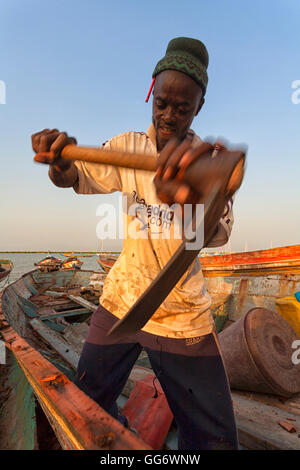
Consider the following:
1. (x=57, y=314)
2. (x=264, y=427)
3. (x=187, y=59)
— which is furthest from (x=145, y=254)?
(x=57, y=314)

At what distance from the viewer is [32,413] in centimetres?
217

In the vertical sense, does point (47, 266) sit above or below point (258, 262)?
below

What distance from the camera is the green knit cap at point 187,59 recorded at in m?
1.42

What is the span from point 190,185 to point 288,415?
3127mm

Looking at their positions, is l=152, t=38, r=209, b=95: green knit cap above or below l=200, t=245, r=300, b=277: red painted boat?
above

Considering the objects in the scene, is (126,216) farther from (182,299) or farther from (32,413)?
(32,413)

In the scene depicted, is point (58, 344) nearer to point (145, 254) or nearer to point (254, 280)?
point (145, 254)

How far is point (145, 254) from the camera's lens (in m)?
1.59

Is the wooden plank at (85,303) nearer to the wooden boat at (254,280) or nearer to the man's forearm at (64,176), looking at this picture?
the wooden boat at (254,280)

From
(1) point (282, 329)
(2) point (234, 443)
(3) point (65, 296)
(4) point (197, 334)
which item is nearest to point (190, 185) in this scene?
(4) point (197, 334)

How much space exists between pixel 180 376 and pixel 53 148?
1676 mm

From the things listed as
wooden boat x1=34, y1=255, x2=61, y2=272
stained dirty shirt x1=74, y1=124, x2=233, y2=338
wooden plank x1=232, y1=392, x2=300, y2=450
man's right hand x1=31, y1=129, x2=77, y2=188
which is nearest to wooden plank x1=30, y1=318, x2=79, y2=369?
wooden plank x1=232, y1=392, x2=300, y2=450

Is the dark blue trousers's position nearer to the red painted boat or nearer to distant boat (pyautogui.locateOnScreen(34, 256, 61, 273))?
the red painted boat

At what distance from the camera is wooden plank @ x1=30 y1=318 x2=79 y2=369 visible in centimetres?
355
